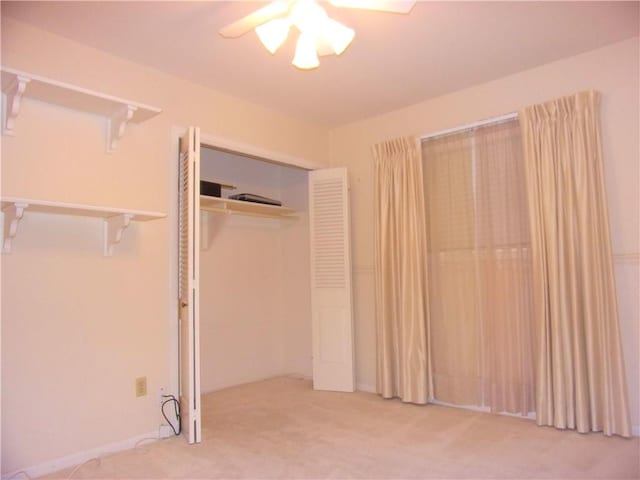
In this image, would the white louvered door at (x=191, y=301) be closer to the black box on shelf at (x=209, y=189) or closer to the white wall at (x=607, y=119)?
the black box on shelf at (x=209, y=189)

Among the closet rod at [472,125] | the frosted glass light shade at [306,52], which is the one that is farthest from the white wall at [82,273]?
the closet rod at [472,125]

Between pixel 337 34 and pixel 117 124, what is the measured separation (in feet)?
4.64

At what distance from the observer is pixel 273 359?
461cm

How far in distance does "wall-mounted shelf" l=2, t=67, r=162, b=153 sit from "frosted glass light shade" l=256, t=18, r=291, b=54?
83cm

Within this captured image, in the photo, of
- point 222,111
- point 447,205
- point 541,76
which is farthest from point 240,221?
point 541,76

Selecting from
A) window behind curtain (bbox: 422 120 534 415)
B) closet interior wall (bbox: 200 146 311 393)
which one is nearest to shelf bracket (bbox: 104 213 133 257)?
closet interior wall (bbox: 200 146 311 393)

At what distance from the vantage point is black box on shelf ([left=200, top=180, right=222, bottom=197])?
3778 mm

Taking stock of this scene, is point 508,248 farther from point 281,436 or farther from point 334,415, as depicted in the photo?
point 281,436

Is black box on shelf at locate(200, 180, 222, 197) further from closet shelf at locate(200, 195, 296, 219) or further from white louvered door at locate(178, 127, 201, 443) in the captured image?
white louvered door at locate(178, 127, 201, 443)

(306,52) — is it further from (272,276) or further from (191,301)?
(272,276)

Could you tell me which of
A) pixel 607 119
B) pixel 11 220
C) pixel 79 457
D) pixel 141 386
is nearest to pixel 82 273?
pixel 11 220

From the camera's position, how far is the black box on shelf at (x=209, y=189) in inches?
149

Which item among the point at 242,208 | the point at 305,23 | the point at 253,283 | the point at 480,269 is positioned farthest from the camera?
the point at 253,283

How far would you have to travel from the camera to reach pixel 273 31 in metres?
2.09
